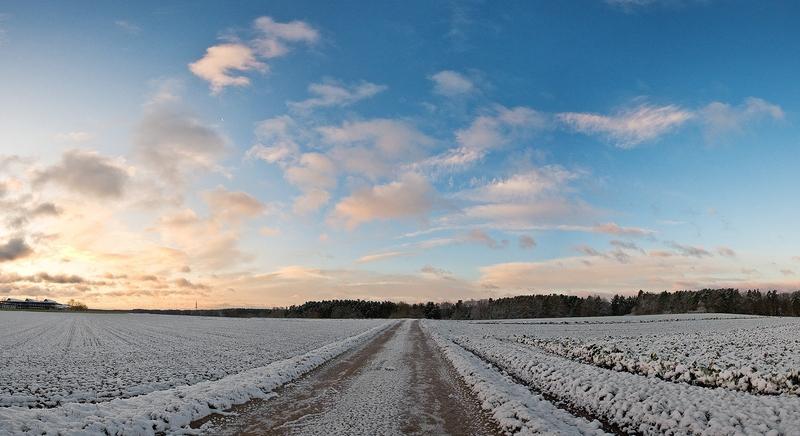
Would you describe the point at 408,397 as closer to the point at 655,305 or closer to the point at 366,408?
the point at 366,408

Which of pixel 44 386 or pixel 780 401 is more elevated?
pixel 780 401

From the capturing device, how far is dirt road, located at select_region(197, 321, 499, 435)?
10234mm

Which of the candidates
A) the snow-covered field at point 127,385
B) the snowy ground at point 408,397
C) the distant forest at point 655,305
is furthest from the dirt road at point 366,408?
the distant forest at point 655,305

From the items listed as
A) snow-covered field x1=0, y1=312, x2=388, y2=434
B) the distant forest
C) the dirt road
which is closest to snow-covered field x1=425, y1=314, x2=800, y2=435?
the dirt road

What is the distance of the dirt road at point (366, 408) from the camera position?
10234 millimetres

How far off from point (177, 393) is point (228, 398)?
2025 mm

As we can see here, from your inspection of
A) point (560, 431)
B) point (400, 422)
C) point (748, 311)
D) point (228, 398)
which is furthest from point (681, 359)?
point (748, 311)

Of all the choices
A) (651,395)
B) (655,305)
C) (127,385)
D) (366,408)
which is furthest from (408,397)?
(655,305)

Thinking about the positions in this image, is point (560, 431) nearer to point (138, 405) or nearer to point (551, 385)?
point (551, 385)

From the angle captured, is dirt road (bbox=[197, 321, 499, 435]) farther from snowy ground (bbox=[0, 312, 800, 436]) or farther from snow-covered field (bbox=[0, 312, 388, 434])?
snow-covered field (bbox=[0, 312, 388, 434])

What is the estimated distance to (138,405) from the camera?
486 inches

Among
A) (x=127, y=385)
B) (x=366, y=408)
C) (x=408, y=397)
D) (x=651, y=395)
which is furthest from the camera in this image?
(x=127, y=385)

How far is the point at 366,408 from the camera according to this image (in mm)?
12125

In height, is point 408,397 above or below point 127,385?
above
